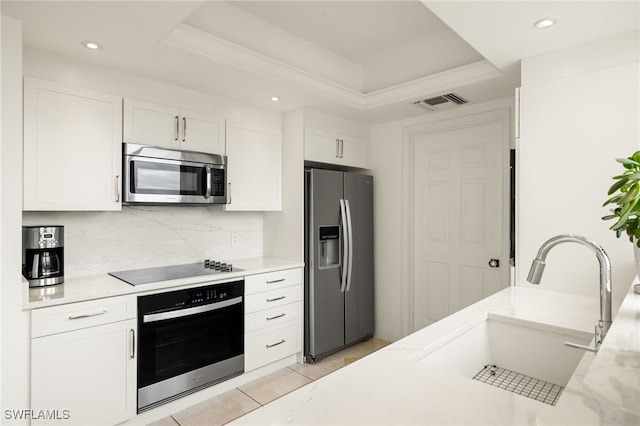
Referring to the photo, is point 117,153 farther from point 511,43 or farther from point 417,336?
point 511,43

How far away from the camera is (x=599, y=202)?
207 centimetres

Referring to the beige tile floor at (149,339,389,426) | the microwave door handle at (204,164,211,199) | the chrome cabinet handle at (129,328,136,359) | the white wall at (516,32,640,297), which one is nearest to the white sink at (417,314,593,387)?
the white wall at (516,32,640,297)

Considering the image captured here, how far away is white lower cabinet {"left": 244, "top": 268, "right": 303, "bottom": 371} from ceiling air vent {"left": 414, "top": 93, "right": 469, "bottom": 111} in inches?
71.4

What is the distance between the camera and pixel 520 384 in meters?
1.43

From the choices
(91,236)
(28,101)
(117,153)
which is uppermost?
(28,101)

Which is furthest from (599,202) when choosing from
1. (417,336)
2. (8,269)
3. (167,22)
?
(8,269)

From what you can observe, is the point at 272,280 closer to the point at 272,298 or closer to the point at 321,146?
the point at 272,298

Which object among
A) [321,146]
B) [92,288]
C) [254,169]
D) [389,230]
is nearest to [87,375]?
[92,288]

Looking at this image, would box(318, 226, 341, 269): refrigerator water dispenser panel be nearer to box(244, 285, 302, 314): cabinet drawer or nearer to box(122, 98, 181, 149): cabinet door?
box(244, 285, 302, 314): cabinet drawer

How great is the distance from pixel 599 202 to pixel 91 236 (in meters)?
3.20

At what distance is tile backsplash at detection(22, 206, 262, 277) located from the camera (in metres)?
2.53

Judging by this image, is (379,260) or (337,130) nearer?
(337,130)

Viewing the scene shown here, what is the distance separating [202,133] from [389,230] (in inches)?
81.8

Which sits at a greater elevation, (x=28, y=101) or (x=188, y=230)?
(x=28, y=101)
